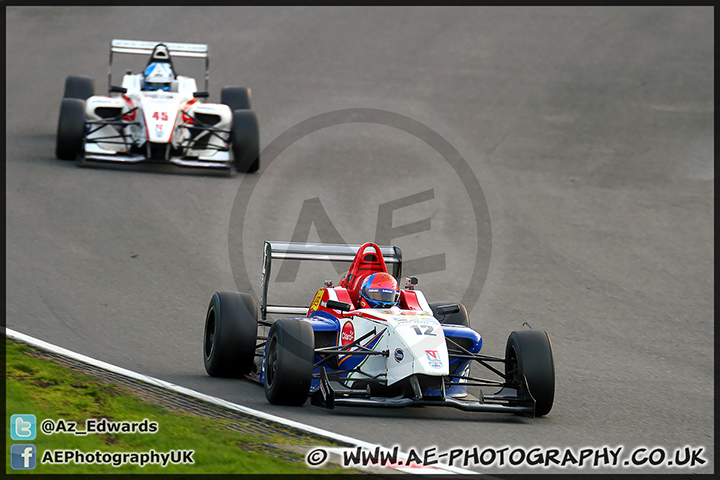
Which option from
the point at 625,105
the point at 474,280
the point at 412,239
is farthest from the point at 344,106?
the point at 474,280

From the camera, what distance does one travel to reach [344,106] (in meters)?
24.6

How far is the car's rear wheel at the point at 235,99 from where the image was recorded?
20.0m

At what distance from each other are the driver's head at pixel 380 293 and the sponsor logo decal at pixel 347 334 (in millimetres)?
340

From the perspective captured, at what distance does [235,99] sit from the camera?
2005 centimetres

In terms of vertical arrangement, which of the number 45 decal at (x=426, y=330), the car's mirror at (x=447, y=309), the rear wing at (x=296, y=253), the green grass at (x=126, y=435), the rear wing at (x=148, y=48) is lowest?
the green grass at (x=126, y=435)

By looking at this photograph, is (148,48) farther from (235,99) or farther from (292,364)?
(292,364)

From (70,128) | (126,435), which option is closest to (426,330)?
(126,435)

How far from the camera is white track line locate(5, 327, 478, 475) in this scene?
702 centimetres

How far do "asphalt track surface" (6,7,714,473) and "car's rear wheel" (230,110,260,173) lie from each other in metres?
0.60

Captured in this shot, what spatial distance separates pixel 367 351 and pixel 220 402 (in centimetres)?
135

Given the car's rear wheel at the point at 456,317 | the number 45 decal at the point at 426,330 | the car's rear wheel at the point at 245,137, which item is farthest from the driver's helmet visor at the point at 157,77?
the number 45 decal at the point at 426,330

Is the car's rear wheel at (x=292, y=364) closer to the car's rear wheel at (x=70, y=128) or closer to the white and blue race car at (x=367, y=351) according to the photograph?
the white and blue race car at (x=367, y=351)

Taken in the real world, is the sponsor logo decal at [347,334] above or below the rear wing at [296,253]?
below

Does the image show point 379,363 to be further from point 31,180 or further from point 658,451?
point 31,180
